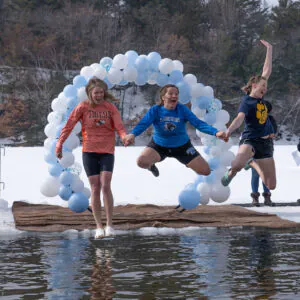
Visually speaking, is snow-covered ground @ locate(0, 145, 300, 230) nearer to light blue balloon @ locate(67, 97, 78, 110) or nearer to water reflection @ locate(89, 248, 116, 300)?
light blue balloon @ locate(67, 97, 78, 110)

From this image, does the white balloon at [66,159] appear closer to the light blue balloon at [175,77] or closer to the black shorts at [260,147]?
the light blue balloon at [175,77]

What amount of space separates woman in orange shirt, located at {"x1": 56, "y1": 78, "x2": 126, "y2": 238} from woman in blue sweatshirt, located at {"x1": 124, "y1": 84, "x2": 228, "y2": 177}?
1.31 feet

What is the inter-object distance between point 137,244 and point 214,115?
3331mm

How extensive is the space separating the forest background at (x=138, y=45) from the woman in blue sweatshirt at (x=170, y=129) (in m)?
35.5

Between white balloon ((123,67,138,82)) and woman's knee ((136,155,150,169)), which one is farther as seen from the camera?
white balloon ((123,67,138,82))

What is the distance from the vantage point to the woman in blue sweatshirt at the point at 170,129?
25.7 feet

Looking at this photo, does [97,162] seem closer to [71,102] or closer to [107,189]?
[107,189]

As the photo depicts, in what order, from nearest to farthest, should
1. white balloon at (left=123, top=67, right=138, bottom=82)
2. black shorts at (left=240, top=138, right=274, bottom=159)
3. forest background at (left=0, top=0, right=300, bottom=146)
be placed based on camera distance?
black shorts at (left=240, top=138, right=274, bottom=159) < white balloon at (left=123, top=67, right=138, bottom=82) < forest background at (left=0, top=0, right=300, bottom=146)

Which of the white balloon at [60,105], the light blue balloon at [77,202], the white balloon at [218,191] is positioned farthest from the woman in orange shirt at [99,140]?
the white balloon at [218,191]

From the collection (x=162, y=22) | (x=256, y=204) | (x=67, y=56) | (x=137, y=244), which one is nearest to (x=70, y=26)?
(x=67, y=56)

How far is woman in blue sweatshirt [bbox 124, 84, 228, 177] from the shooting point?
25.7ft

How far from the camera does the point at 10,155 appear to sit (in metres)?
20.2

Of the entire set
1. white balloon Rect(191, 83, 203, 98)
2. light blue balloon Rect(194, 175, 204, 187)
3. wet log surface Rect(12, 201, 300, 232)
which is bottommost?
wet log surface Rect(12, 201, 300, 232)

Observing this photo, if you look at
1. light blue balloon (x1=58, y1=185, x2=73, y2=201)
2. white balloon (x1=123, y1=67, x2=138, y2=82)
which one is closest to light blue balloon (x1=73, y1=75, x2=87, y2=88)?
white balloon (x1=123, y1=67, x2=138, y2=82)
